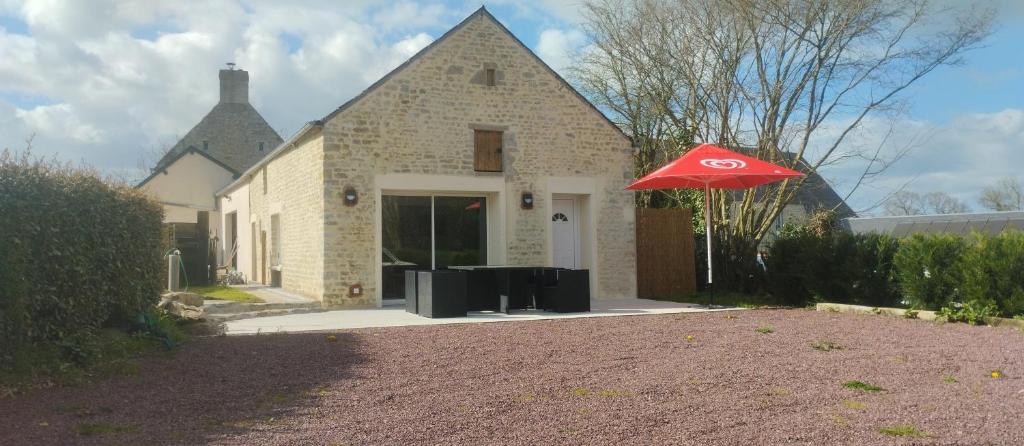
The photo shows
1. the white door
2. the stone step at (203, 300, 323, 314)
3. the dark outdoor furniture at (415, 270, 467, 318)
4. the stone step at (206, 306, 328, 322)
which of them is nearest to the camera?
the dark outdoor furniture at (415, 270, 467, 318)

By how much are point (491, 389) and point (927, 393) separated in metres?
3.31

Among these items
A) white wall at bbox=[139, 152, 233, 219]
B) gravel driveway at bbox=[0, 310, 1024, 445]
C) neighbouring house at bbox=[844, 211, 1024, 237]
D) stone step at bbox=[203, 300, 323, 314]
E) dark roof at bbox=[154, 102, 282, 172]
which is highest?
dark roof at bbox=[154, 102, 282, 172]

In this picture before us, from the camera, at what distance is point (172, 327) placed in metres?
9.15

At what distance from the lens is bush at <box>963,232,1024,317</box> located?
424 inches

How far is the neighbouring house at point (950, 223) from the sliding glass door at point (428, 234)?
12003mm

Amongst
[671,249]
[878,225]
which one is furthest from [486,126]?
[878,225]

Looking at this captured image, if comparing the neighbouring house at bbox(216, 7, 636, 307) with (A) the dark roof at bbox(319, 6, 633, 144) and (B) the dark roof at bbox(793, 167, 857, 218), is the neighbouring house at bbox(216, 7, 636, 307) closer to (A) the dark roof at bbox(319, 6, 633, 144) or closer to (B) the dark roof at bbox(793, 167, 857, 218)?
(A) the dark roof at bbox(319, 6, 633, 144)

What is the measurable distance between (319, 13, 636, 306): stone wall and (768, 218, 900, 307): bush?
9.68ft

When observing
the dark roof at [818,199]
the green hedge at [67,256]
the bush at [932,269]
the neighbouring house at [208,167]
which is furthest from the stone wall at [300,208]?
the dark roof at [818,199]

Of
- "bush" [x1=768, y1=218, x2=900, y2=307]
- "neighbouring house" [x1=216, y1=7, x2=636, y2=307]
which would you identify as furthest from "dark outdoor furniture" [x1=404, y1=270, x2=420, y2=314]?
"bush" [x1=768, y1=218, x2=900, y2=307]

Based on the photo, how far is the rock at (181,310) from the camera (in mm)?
10258

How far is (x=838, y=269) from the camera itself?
1330cm

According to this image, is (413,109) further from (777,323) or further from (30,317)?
(30,317)

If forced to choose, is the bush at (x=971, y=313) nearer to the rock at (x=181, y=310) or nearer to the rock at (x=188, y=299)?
the rock at (x=181, y=310)
